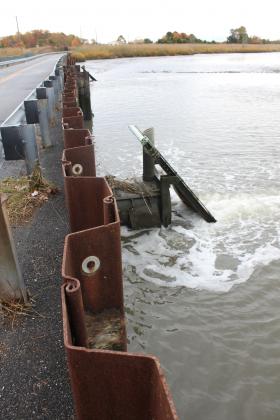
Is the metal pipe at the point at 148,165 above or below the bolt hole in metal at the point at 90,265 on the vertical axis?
below

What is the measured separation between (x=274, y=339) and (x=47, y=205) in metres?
3.92

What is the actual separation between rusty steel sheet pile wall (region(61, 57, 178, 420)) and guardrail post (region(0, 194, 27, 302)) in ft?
2.60

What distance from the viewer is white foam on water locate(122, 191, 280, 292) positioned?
22.0 ft

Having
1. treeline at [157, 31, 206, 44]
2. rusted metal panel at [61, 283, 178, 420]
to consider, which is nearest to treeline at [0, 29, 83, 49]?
treeline at [157, 31, 206, 44]

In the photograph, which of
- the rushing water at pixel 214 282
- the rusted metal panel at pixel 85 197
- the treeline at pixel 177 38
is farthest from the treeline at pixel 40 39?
the rusted metal panel at pixel 85 197

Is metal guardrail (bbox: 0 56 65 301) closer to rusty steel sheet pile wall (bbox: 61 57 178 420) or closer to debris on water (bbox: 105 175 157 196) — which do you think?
rusty steel sheet pile wall (bbox: 61 57 178 420)

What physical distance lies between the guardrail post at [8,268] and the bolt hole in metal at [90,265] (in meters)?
0.86

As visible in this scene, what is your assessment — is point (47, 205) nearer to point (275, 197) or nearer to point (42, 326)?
point (42, 326)

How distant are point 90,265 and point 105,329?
0.67 meters

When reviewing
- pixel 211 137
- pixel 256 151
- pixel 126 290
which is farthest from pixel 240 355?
pixel 211 137

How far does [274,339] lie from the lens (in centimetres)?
523

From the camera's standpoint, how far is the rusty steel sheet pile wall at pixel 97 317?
2.05 metres

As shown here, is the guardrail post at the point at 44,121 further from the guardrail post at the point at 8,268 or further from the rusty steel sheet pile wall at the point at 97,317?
the guardrail post at the point at 8,268

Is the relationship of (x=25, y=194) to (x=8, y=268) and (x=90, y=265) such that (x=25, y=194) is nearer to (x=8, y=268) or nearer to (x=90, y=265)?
(x=8, y=268)
